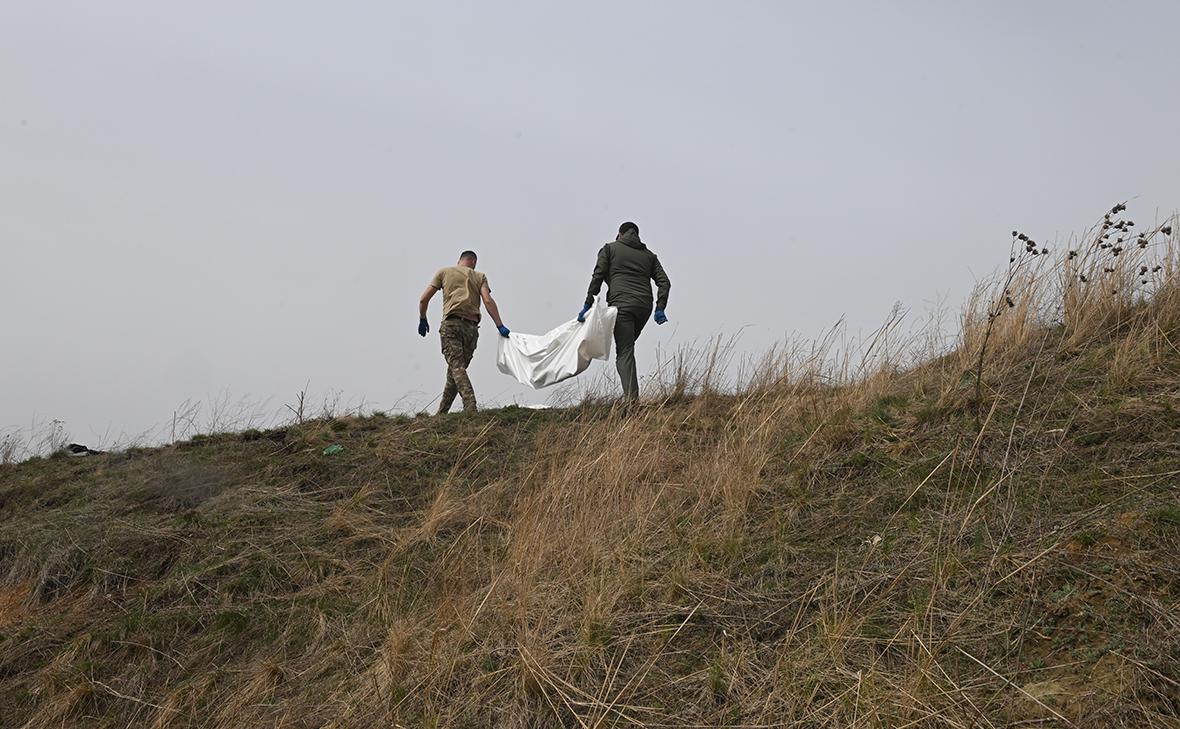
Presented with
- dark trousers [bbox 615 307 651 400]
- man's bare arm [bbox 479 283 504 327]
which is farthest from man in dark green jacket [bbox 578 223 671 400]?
man's bare arm [bbox 479 283 504 327]

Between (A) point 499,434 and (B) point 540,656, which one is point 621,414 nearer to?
(A) point 499,434

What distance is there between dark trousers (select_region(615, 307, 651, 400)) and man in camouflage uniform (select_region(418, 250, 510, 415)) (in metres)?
1.49

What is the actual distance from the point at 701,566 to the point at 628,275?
5.38 m

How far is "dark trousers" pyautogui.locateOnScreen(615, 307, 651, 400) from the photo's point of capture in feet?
32.0

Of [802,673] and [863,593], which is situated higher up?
[863,593]

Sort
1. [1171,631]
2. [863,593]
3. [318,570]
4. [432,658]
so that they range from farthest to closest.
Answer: [318,570], [432,658], [863,593], [1171,631]

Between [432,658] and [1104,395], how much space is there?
12.6 ft

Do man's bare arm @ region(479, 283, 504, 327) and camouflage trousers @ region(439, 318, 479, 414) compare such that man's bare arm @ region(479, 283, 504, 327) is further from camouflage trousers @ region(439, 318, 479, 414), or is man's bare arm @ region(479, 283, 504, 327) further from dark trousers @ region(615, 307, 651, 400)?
dark trousers @ region(615, 307, 651, 400)

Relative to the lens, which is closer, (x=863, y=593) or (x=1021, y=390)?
(x=863, y=593)

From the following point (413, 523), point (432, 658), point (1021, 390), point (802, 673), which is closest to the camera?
point (802, 673)

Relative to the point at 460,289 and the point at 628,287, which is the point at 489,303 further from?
the point at 628,287

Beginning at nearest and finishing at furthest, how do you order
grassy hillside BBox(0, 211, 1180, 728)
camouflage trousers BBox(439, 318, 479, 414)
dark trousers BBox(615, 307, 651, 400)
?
grassy hillside BBox(0, 211, 1180, 728) → dark trousers BBox(615, 307, 651, 400) → camouflage trousers BBox(439, 318, 479, 414)

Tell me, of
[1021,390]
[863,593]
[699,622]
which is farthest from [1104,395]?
[699,622]

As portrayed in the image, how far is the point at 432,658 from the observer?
182 inches
